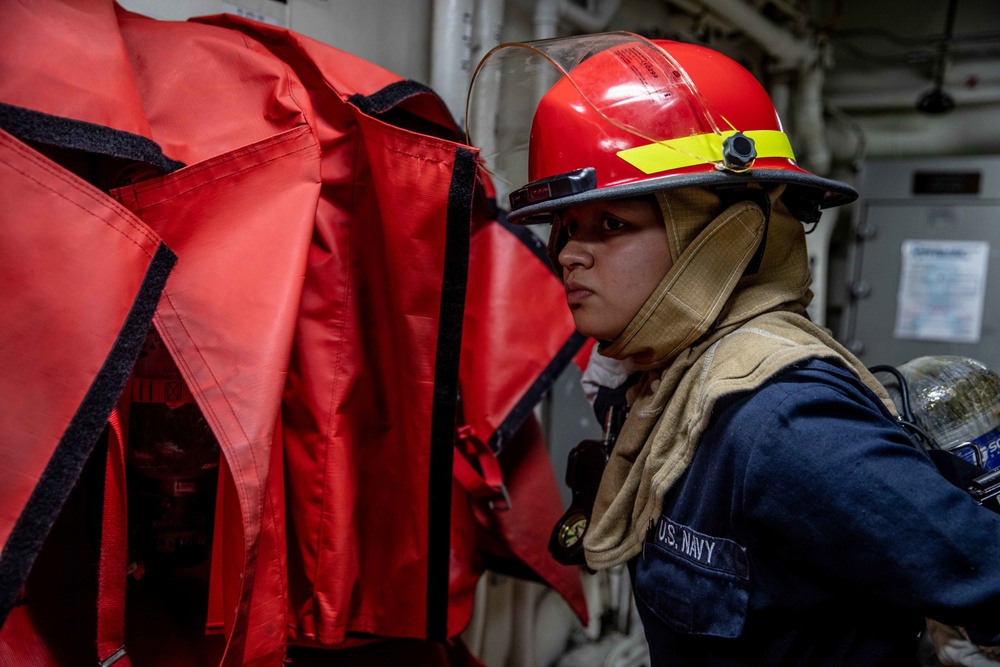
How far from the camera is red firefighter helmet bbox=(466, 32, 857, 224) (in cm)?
92

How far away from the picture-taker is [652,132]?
0.94 meters

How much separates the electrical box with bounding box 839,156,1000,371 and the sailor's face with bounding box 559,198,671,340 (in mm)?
2537

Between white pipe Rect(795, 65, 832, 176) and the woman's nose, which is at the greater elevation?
white pipe Rect(795, 65, 832, 176)

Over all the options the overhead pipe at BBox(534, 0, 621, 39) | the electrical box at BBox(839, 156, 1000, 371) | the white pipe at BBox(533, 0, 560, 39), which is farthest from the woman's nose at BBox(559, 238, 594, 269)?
the electrical box at BBox(839, 156, 1000, 371)

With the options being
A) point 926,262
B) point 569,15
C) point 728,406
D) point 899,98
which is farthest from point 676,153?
point 899,98

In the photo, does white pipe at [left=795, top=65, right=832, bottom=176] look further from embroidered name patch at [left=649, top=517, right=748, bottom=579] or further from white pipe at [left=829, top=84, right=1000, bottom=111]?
embroidered name patch at [left=649, top=517, right=748, bottom=579]

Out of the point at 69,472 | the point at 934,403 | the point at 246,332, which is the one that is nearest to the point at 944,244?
the point at 934,403

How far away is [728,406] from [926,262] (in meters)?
2.64

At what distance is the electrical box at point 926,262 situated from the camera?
9.33 feet

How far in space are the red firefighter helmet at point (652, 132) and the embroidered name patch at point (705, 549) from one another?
0.44m

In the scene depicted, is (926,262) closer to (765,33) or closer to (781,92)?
(781,92)

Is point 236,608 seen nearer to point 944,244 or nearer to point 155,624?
point 155,624

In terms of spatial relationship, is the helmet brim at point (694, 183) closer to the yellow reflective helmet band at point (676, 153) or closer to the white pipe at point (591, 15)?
the yellow reflective helmet band at point (676, 153)

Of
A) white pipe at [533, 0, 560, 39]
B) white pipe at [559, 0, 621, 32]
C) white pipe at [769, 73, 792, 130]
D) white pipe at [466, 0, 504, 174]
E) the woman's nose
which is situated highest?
white pipe at [769, 73, 792, 130]
